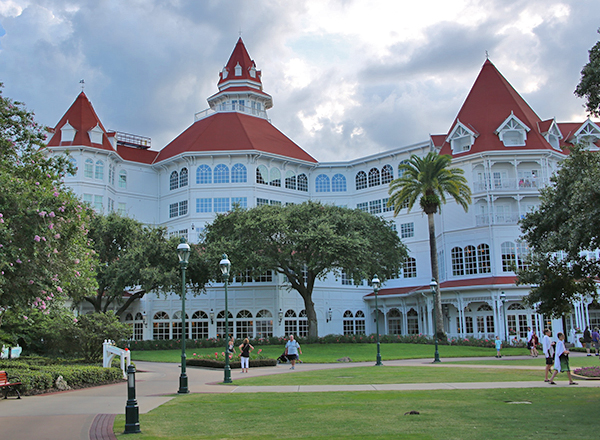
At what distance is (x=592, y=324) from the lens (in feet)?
152

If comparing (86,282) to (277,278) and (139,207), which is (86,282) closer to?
(277,278)

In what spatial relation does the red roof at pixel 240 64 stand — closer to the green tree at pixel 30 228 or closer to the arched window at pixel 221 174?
the arched window at pixel 221 174

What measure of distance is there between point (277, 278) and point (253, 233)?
9.77 metres

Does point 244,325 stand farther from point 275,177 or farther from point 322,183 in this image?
point 322,183

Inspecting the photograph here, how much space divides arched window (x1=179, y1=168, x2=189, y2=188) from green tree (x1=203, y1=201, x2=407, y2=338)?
10094 millimetres

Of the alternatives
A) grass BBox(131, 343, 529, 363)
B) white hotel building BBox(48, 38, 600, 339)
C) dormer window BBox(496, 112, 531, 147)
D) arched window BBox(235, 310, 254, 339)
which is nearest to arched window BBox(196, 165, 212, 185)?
white hotel building BBox(48, 38, 600, 339)

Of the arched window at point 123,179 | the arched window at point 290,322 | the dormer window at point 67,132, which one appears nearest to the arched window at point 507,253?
the arched window at point 290,322

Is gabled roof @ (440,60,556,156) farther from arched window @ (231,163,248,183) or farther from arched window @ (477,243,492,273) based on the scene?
arched window @ (231,163,248,183)

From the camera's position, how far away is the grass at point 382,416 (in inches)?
368

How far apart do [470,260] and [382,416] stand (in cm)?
3667

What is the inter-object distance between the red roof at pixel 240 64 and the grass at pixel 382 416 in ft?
160

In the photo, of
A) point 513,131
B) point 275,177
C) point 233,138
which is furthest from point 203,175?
point 513,131

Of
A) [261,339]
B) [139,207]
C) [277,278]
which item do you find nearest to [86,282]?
[261,339]

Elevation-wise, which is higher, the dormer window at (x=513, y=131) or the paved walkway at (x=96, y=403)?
the dormer window at (x=513, y=131)
